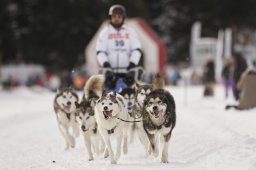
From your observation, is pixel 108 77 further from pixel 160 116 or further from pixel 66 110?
pixel 160 116

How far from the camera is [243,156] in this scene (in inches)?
263

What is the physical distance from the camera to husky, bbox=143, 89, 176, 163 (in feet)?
23.4

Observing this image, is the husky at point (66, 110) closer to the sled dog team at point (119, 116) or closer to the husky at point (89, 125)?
the sled dog team at point (119, 116)

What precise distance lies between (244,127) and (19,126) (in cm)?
599

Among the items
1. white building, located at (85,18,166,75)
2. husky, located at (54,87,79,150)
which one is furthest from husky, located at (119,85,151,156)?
white building, located at (85,18,166,75)

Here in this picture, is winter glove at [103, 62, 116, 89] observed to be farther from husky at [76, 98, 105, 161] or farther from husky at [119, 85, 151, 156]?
husky at [76, 98, 105, 161]

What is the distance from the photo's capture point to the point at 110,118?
286 inches

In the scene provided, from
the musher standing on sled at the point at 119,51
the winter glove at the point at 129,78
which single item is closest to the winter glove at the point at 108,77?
the musher standing on sled at the point at 119,51

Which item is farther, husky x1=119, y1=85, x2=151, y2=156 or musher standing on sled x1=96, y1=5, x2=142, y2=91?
musher standing on sled x1=96, y1=5, x2=142, y2=91

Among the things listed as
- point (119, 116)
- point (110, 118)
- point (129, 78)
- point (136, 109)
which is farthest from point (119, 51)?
point (110, 118)

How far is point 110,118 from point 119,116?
0.17 metres

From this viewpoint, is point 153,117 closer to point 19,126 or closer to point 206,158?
point 206,158

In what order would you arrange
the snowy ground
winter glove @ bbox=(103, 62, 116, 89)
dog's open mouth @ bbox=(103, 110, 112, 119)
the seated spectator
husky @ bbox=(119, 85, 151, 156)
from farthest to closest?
the seated spectator
winter glove @ bbox=(103, 62, 116, 89)
husky @ bbox=(119, 85, 151, 156)
dog's open mouth @ bbox=(103, 110, 112, 119)
the snowy ground

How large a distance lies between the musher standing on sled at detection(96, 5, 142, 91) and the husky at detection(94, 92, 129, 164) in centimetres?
122
